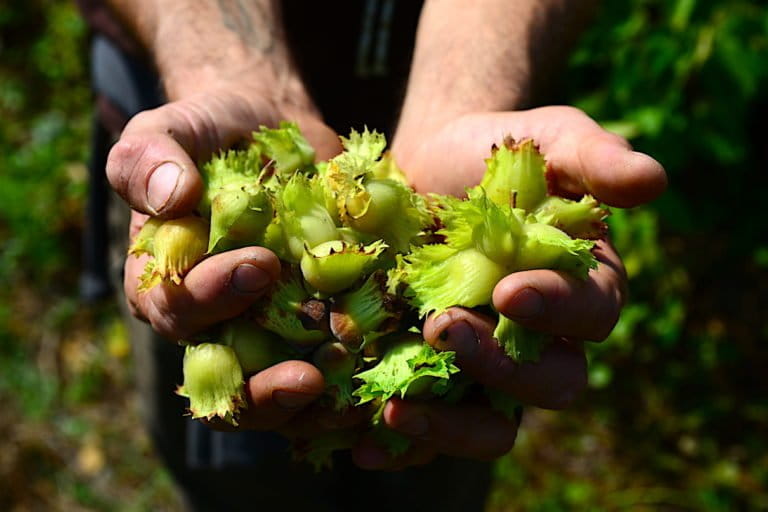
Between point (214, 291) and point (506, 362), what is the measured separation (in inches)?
18.3

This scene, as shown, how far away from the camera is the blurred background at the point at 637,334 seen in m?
2.39

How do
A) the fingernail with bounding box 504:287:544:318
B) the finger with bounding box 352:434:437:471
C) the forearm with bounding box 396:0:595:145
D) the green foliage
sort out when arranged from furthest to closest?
the green foliage
the forearm with bounding box 396:0:595:145
the finger with bounding box 352:434:437:471
the fingernail with bounding box 504:287:544:318

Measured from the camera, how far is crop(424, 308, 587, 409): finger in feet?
4.06

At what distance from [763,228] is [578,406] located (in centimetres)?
90

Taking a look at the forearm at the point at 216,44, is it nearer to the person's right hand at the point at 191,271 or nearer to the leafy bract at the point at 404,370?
the person's right hand at the point at 191,271

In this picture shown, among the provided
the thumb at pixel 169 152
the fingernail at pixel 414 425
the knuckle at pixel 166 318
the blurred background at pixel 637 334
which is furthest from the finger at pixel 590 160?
the blurred background at pixel 637 334

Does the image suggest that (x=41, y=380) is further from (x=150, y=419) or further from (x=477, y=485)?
(x=477, y=485)

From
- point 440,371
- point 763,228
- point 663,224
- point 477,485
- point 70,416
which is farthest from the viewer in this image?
point 70,416

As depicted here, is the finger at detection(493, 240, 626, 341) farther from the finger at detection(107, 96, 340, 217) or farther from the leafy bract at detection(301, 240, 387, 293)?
the finger at detection(107, 96, 340, 217)

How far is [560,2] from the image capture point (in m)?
2.02

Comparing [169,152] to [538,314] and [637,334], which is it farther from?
[637,334]

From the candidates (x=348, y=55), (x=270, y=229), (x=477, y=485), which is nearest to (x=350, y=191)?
(x=270, y=229)

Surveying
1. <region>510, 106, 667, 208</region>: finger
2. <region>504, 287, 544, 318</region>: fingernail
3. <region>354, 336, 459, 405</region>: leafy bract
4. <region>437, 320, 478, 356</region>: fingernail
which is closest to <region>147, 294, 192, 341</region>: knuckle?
<region>354, 336, 459, 405</region>: leafy bract

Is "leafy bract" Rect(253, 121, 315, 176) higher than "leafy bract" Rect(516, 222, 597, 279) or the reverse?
higher
